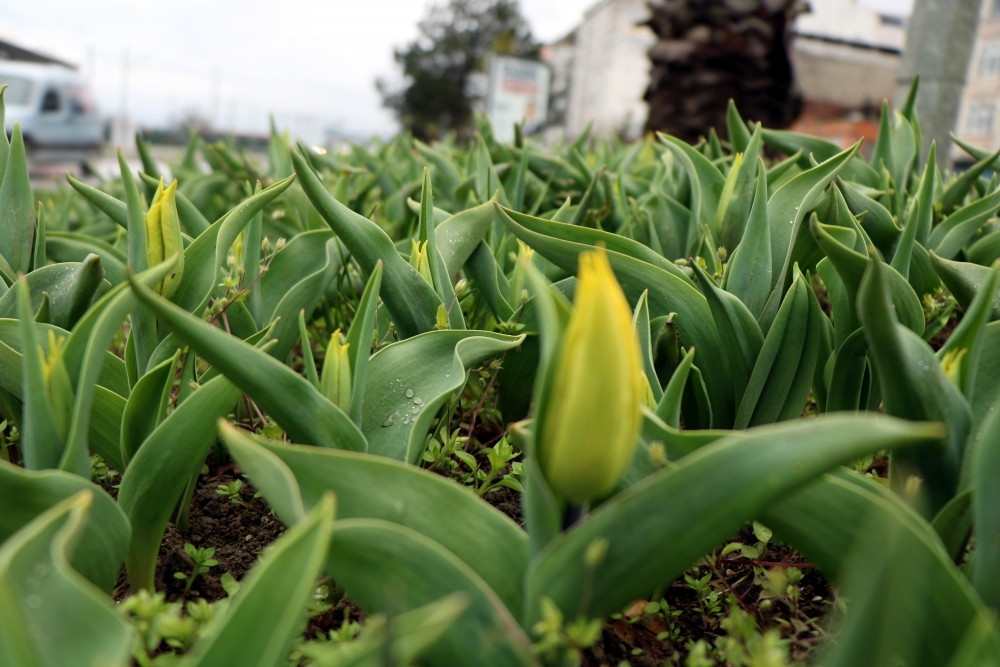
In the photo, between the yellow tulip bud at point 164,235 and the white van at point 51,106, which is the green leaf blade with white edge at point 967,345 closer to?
the yellow tulip bud at point 164,235

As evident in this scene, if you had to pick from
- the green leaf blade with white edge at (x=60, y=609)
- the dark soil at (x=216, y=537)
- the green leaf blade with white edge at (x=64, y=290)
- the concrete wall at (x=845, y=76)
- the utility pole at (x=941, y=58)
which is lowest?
the dark soil at (x=216, y=537)

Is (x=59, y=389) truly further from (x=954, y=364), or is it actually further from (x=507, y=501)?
(x=954, y=364)

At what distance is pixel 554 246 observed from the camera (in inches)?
40.8

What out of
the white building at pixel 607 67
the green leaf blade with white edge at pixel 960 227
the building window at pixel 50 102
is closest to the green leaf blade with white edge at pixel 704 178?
the green leaf blade with white edge at pixel 960 227

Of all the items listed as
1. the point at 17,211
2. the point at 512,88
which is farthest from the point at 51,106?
the point at 17,211

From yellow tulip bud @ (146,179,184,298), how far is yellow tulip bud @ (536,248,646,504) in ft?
2.26

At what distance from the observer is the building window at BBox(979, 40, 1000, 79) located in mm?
39188

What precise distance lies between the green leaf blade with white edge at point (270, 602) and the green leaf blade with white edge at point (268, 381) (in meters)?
0.24

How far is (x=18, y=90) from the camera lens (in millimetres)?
17578

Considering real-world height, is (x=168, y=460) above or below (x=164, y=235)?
below

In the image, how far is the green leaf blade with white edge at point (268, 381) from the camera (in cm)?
69

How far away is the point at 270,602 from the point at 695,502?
0.32 metres

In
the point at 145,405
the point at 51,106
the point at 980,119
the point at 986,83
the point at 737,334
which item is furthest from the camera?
the point at 980,119

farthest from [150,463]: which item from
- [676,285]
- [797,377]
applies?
[797,377]
